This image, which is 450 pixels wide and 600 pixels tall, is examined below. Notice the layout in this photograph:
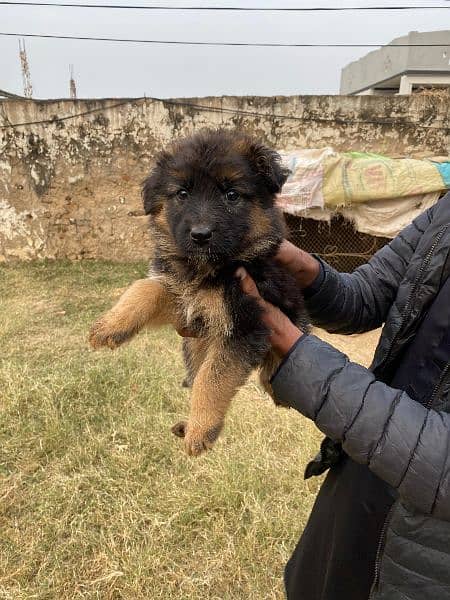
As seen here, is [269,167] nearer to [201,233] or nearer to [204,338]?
[201,233]

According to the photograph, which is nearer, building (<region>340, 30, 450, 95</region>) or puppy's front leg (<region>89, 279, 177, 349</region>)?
puppy's front leg (<region>89, 279, 177, 349</region>)

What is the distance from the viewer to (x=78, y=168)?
8.74 meters

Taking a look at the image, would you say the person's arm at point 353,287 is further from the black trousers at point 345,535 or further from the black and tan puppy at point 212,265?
the black trousers at point 345,535

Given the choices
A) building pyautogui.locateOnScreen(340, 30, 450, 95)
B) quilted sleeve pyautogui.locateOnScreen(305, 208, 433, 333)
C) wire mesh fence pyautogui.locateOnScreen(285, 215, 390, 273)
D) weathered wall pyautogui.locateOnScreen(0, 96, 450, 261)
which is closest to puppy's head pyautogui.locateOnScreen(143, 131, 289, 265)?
quilted sleeve pyautogui.locateOnScreen(305, 208, 433, 333)

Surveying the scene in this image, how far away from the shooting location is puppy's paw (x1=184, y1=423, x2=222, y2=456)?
72.6 inches

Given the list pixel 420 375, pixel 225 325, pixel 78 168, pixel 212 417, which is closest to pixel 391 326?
pixel 420 375

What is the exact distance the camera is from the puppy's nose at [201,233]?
1.78 metres

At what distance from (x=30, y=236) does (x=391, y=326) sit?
862 centimetres

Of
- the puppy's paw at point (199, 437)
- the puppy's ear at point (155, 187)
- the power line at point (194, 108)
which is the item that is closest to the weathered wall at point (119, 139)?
the power line at point (194, 108)

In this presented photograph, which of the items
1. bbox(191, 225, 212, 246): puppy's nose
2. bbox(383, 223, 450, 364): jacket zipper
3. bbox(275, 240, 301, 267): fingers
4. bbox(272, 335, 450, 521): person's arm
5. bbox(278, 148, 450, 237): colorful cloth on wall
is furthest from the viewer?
bbox(278, 148, 450, 237): colorful cloth on wall

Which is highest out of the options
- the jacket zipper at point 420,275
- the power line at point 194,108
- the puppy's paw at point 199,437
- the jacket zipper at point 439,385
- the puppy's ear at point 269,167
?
the power line at point 194,108

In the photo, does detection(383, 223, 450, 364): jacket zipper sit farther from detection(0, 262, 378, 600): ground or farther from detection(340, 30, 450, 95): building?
detection(340, 30, 450, 95): building

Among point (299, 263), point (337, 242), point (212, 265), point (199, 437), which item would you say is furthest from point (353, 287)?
point (337, 242)

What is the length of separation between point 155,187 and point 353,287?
3.10ft
